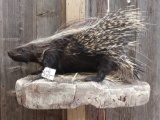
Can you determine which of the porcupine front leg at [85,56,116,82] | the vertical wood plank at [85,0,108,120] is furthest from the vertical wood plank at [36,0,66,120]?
the porcupine front leg at [85,56,116,82]

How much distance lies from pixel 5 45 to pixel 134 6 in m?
0.53

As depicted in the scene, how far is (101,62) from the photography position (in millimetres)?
1043

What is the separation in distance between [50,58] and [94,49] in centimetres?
14

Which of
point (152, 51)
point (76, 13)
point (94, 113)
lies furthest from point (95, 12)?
point (94, 113)

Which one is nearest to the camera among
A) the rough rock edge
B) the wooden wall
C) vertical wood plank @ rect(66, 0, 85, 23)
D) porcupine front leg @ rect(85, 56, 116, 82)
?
the rough rock edge

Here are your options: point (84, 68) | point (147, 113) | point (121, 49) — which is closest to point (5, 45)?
point (84, 68)

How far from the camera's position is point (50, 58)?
1.07 meters

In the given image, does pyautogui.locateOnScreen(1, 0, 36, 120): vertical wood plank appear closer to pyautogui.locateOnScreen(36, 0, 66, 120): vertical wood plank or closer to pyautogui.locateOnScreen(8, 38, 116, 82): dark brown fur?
pyautogui.locateOnScreen(36, 0, 66, 120): vertical wood plank

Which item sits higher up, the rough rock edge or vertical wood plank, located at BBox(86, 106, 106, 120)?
the rough rock edge

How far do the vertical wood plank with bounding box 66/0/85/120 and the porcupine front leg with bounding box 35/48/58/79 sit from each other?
17cm

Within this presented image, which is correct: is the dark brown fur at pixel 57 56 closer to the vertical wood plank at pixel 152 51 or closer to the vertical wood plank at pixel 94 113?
the vertical wood plank at pixel 94 113

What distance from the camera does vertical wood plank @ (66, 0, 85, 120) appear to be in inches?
46.4

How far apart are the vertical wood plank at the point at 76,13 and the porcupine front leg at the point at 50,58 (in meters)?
0.17

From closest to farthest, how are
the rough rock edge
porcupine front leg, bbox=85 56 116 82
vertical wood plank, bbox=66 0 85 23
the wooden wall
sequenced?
the rough rock edge → porcupine front leg, bbox=85 56 116 82 → vertical wood plank, bbox=66 0 85 23 → the wooden wall
